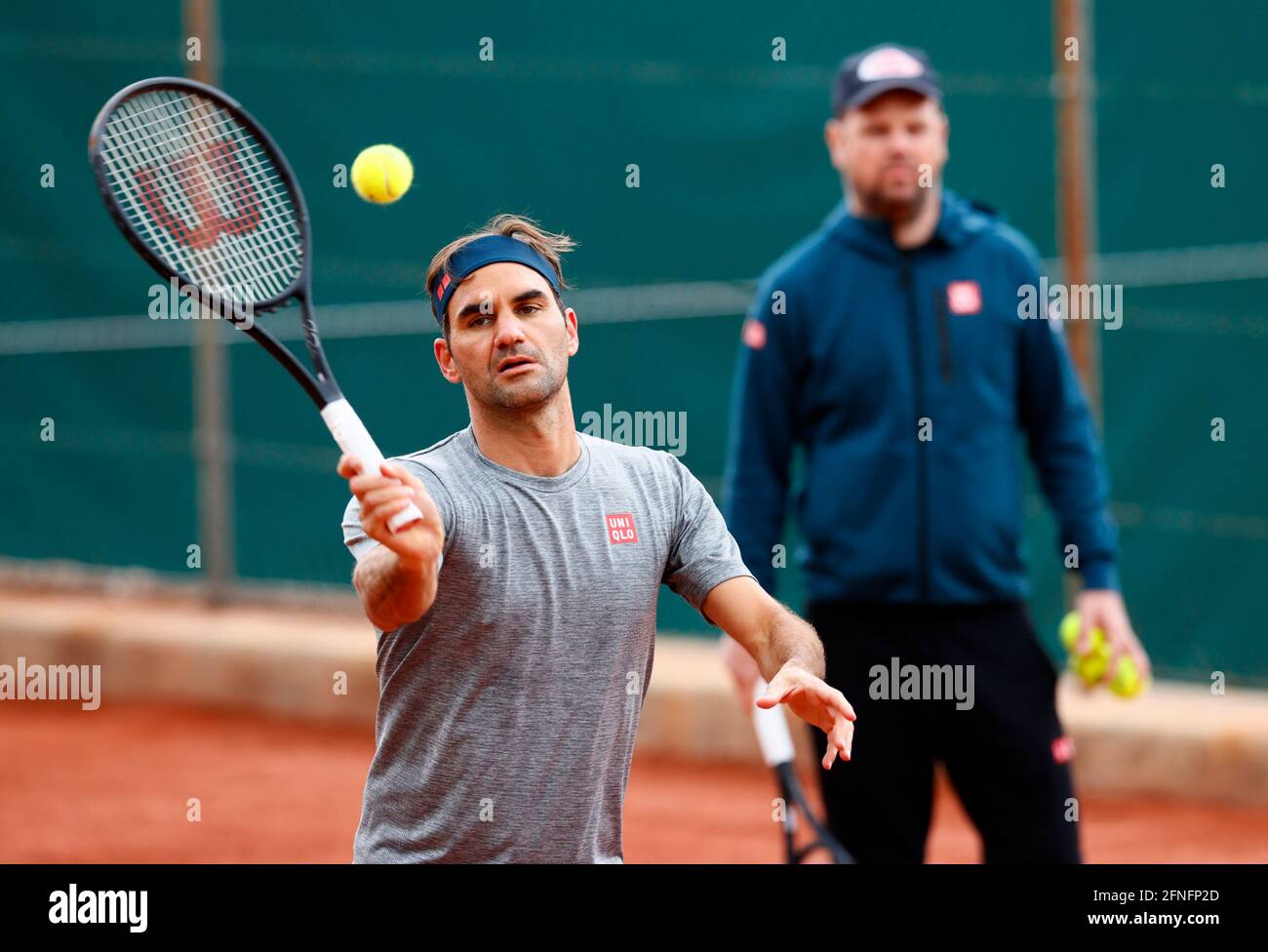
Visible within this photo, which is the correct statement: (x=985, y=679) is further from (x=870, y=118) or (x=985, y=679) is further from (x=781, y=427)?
(x=870, y=118)

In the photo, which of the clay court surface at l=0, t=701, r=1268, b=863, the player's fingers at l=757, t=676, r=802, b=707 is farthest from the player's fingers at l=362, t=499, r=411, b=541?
the clay court surface at l=0, t=701, r=1268, b=863

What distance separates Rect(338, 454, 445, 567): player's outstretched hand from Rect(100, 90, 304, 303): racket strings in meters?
0.76

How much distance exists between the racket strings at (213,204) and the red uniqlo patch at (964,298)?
1673 mm

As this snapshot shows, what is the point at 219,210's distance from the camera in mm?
3820

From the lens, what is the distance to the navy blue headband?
3357mm

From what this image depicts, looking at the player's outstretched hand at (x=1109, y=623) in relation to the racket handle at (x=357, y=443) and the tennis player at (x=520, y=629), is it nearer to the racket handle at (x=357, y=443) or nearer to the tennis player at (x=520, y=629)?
the tennis player at (x=520, y=629)

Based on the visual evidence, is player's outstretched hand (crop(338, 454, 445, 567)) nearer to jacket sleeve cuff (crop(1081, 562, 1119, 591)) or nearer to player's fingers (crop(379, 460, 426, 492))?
player's fingers (crop(379, 460, 426, 492))

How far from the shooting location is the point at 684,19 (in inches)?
319

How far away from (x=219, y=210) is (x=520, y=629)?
111 cm

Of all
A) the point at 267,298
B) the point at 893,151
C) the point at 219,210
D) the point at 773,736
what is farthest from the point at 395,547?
the point at 893,151

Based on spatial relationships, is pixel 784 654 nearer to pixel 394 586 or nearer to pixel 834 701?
pixel 834 701

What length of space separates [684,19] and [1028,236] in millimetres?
1592

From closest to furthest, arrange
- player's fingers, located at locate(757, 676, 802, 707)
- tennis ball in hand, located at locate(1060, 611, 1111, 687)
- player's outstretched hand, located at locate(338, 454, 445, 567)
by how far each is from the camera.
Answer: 1. player's outstretched hand, located at locate(338, 454, 445, 567)
2. player's fingers, located at locate(757, 676, 802, 707)
3. tennis ball in hand, located at locate(1060, 611, 1111, 687)
